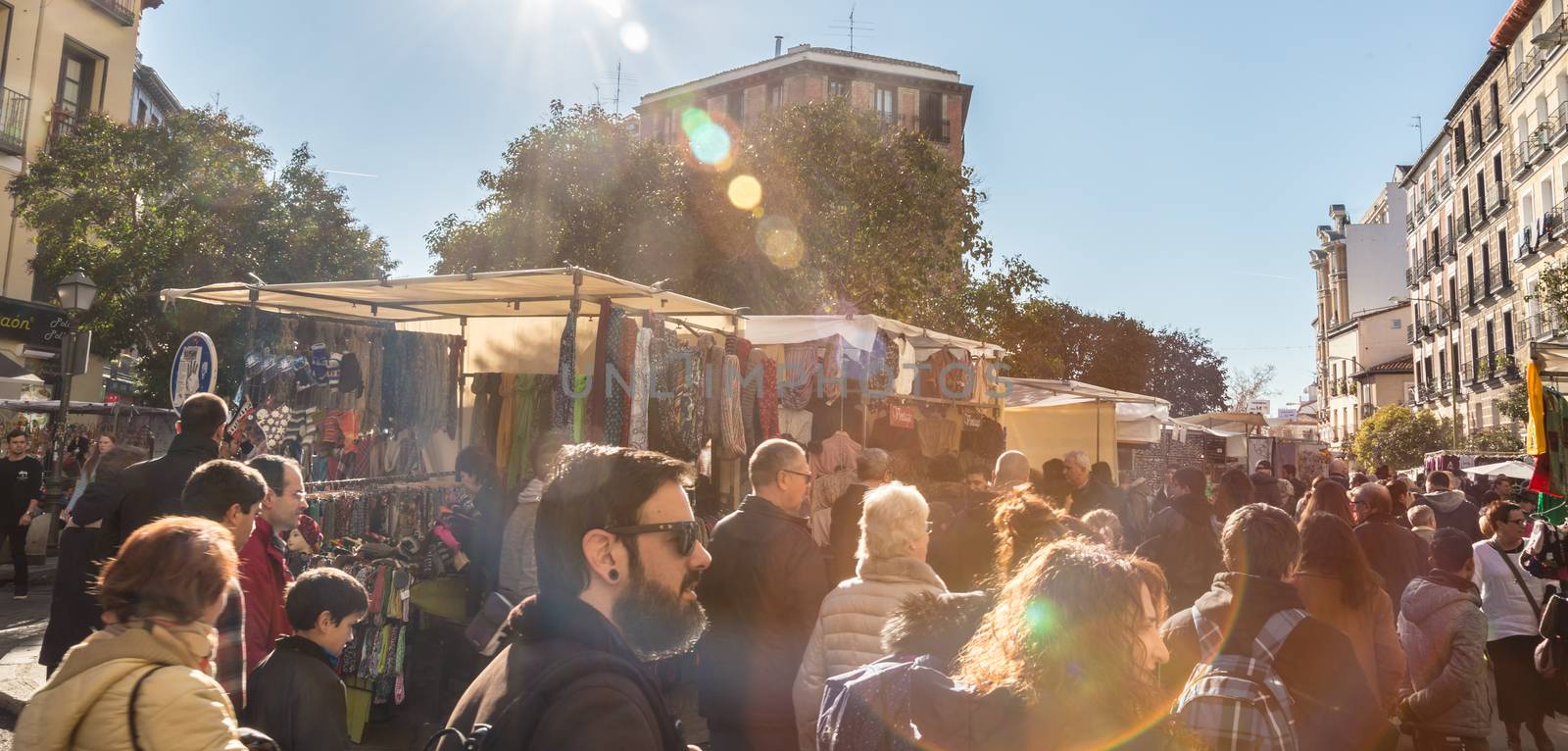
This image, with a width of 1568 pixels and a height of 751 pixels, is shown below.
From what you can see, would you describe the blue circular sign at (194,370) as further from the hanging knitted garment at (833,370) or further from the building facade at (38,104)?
the building facade at (38,104)

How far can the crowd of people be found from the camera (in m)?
1.73

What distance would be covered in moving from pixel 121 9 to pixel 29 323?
7.83 m

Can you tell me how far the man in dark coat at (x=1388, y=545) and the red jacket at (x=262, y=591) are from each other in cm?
568

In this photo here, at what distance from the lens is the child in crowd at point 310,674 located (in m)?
3.08

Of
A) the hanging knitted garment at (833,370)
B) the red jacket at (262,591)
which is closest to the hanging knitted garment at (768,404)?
the hanging knitted garment at (833,370)

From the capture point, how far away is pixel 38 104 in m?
20.4

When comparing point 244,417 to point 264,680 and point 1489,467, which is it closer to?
point 264,680

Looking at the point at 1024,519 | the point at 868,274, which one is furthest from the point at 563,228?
the point at 1024,519

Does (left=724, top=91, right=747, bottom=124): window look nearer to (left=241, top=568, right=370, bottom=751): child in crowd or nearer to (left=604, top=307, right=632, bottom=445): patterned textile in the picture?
(left=604, top=307, right=632, bottom=445): patterned textile

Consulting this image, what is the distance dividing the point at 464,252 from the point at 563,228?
3.06 m

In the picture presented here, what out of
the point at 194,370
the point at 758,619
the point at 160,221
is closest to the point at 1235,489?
the point at 758,619

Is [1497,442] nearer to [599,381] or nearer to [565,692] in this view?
[599,381]

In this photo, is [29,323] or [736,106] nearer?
[29,323]

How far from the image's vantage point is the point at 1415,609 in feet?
16.0
